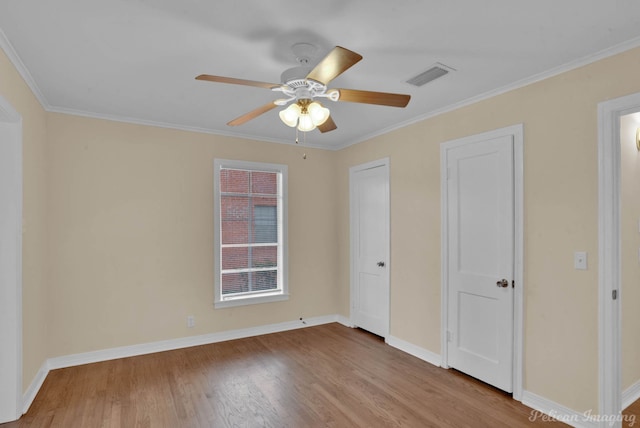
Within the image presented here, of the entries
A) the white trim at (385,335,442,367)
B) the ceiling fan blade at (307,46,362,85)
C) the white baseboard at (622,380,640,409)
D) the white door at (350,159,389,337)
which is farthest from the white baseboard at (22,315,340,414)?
the ceiling fan blade at (307,46,362,85)

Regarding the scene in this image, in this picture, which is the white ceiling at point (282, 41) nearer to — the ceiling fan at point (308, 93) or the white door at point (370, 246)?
the ceiling fan at point (308, 93)

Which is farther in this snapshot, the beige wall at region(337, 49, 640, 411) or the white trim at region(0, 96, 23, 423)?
the white trim at region(0, 96, 23, 423)

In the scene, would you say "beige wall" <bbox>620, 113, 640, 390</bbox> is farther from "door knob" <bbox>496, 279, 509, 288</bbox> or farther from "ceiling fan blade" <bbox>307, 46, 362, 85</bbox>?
"ceiling fan blade" <bbox>307, 46, 362, 85</bbox>

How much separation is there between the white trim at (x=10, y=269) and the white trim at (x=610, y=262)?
402 centimetres

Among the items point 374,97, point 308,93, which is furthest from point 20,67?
point 374,97

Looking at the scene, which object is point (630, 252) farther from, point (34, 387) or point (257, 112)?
point (34, 387)

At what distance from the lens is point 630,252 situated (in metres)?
2.84

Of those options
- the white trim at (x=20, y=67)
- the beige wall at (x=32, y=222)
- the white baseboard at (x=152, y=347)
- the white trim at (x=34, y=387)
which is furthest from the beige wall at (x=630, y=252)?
the white trim at (x=34, y=387)

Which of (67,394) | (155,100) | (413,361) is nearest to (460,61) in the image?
(155,100)

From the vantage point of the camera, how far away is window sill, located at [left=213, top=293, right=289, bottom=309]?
425cm

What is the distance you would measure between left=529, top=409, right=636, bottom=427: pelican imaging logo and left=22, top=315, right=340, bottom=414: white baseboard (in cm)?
258

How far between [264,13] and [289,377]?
9.57 feet

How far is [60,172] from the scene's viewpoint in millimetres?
3480

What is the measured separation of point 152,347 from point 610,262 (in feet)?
13.8
